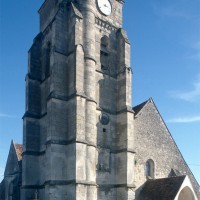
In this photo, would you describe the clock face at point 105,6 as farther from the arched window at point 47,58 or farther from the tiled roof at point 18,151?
the tiled roof at point 18,151

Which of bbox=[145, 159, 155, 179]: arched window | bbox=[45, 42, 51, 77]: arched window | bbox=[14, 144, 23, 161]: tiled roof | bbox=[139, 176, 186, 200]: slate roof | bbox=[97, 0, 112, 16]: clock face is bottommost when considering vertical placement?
bbox=[139, 176, 186, 200]: slate roof

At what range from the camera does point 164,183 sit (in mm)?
22922

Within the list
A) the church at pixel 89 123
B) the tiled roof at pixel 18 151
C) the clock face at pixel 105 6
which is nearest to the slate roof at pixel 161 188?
the church at pixel 89 123

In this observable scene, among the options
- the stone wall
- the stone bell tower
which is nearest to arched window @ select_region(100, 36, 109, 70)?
the stone bell tower

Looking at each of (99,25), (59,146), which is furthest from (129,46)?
→ (59,146)

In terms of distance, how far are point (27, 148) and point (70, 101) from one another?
4896 mm

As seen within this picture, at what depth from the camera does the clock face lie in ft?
82.1

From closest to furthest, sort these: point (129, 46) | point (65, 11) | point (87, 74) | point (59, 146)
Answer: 1. point (59, 146)
2. point (87, 74)
3. point (65, 11)
4. point (129, 46)

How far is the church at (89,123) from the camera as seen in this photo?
20.6 meters

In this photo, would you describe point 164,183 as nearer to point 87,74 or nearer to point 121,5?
point 87,74

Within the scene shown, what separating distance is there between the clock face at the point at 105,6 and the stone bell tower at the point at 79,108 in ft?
0.25

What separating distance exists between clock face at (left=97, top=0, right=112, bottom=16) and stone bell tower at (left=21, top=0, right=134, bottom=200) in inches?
3.0

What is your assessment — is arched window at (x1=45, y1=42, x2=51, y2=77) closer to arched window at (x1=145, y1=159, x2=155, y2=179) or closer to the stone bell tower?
the stone bell tower

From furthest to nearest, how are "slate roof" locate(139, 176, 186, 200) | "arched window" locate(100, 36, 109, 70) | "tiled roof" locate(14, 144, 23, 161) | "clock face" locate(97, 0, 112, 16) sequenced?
"tiled roof" locate(14, 144, 23, 161)
"clock face" locate(97, 0, 112, 16)
"arched window" locate(100, 36, 109, 70)
"slate roof" locate(139, 176, 186, 200)
